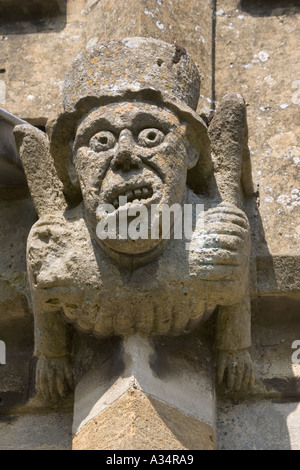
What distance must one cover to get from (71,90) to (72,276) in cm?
62

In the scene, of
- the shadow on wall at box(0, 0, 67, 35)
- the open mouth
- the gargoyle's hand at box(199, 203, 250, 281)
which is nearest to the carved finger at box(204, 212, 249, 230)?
the gargoyle's hand at box(199, 203, 250, 281)

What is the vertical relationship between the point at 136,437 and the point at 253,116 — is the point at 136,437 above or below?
below

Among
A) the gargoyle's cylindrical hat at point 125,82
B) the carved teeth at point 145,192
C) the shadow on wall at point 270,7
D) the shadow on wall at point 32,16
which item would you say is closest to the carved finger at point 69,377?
the gargoyle's cylindrical hat at point 125,82

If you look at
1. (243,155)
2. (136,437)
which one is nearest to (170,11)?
(243,155)

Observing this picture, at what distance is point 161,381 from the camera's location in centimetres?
312

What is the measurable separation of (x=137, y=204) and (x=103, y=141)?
0.83ft

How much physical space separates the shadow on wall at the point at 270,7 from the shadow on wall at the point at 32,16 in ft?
2.58

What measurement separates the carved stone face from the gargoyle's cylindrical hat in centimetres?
4

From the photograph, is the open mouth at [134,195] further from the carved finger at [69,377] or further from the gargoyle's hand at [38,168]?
the carved finger at [69,377]

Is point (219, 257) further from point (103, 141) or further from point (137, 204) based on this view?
point (103, 141)

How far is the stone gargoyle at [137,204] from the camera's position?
3.02 m

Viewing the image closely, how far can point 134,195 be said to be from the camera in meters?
2.97

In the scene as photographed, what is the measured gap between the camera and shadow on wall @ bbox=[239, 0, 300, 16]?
13.5 ft

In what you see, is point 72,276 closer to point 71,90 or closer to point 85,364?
point 85,364
